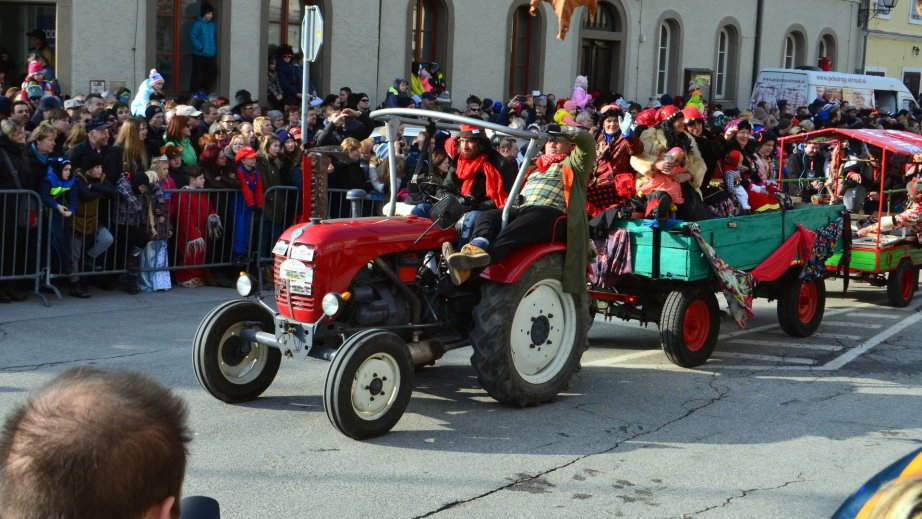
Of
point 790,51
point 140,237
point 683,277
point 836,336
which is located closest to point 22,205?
point 140,237

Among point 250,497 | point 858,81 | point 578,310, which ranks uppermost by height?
point 858,81

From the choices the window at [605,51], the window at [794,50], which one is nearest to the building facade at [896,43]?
the window at [794,50]

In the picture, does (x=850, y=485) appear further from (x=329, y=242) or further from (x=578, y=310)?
(x=329, y=242)

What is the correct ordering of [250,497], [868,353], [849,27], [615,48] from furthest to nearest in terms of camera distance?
[849,27], [615,48], [868,353], [250,497]

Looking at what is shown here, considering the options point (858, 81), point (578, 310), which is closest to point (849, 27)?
point (858, 81)

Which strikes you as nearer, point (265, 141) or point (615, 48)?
point (265, 141)

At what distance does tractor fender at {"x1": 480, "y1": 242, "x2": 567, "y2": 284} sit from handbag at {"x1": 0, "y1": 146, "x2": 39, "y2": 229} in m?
4.91

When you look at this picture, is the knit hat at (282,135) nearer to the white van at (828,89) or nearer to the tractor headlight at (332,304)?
the tractor headlight at (332,304)

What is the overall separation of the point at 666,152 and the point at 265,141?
489 centimetres

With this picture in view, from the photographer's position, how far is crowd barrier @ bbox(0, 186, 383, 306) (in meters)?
10.2

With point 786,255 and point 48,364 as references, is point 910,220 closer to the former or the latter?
point 786,255

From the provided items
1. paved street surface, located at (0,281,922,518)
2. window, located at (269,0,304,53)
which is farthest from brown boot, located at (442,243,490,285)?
window, located at (269,0,304,53)

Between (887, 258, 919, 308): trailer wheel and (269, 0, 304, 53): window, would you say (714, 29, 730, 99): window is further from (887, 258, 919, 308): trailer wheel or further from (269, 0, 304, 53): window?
(887, 258, 919, 308): trailer wheel

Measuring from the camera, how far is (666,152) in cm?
917
